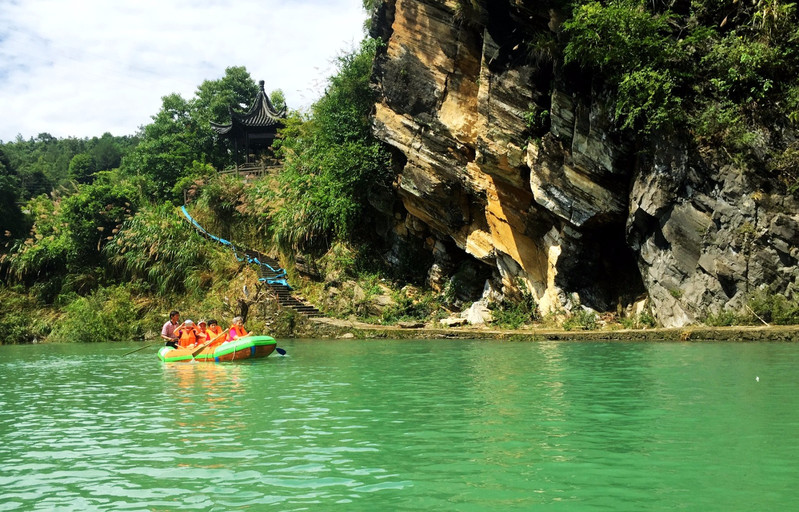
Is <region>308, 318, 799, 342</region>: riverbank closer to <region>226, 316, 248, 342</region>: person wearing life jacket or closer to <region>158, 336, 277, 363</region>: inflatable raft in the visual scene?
<region>226, 316, 248, 342</region>: person wearing life jacket

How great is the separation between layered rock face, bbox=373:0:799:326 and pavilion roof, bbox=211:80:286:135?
15.8 metres

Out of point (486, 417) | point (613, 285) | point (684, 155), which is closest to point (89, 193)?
point (613, 285)

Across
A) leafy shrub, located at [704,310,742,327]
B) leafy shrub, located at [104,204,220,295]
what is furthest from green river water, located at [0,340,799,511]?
leafy shrub, located at [104,204,220,295]

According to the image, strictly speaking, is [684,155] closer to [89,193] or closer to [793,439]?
[793,439]

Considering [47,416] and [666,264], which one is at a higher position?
[666,264]

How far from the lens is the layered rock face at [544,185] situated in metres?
15.5

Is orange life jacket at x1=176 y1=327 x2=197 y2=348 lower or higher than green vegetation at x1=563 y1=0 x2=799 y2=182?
lower

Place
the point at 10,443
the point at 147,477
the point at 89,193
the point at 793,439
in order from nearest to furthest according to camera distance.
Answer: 1. the point at 147,477
2. the point at 793,439
3. the point at 10,443
4. the point at 89,193

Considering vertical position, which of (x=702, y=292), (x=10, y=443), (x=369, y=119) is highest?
(x=369, y=119)

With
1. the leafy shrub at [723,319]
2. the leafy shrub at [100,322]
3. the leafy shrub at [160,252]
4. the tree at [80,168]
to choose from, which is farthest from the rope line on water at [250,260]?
the tree at [80,168]

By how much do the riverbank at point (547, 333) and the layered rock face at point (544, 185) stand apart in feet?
3.54

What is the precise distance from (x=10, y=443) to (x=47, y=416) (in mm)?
1704

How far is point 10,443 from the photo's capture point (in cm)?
697

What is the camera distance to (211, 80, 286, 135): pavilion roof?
128 feet
